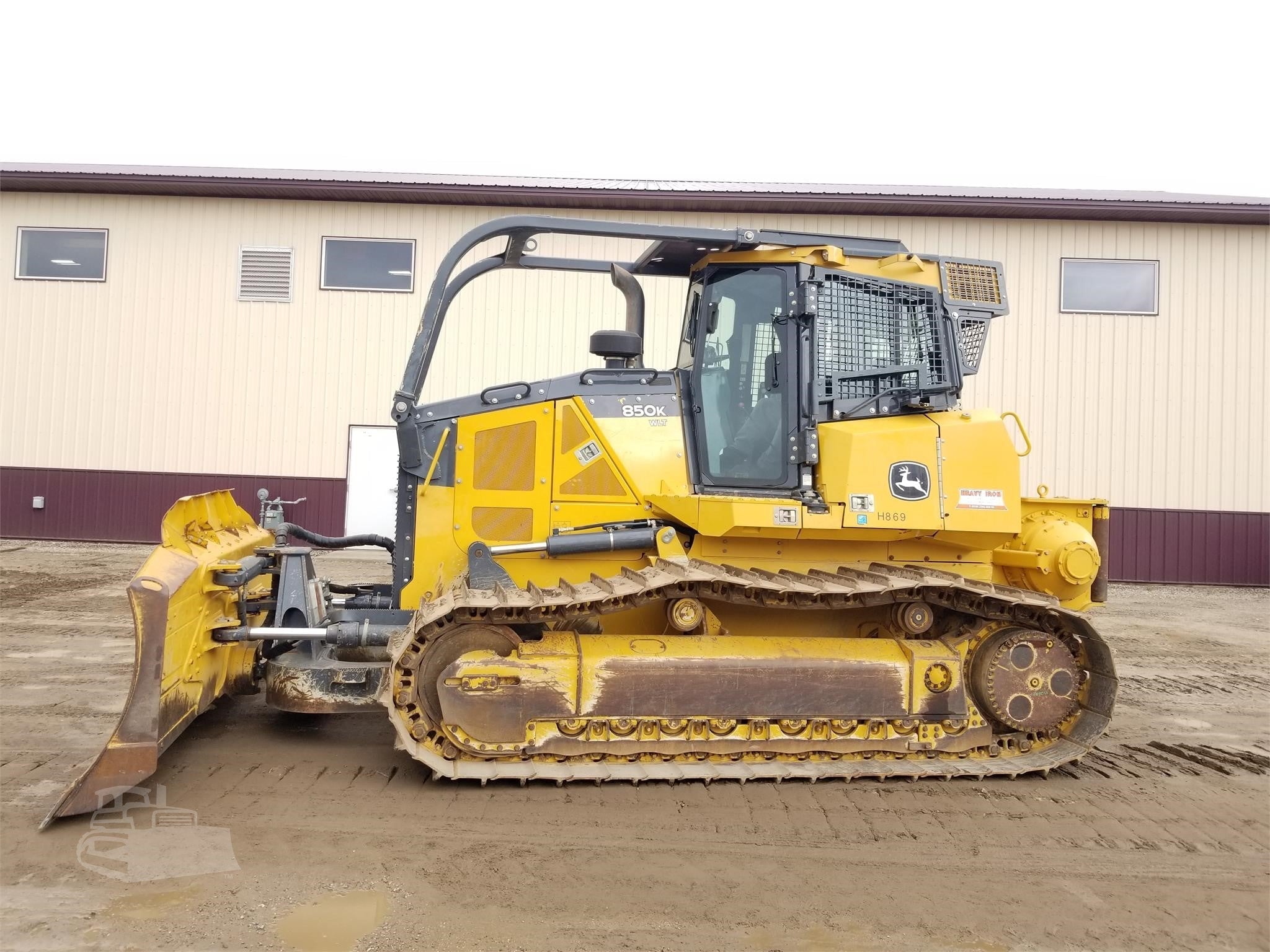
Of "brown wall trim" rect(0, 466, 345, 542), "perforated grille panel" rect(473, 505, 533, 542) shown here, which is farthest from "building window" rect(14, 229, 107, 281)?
"perforated grille panel" rect(473, 505, 533, 542)

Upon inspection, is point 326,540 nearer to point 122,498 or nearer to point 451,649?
point 451,649

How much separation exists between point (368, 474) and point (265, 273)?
3.75 metres

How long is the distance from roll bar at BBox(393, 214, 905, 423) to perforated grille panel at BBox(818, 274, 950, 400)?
Result: 0.26 metres

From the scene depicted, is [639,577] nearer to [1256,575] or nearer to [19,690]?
[19,690]

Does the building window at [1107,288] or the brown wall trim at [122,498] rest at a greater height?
the building window at [1107,288]

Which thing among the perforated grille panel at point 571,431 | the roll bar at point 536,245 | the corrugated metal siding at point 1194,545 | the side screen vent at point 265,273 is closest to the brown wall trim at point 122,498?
the side screen vent at point 265,273

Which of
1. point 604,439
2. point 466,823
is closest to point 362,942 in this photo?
point 466,823

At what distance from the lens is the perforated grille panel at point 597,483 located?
5.28 m

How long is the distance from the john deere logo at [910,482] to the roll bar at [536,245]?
1.37 meters

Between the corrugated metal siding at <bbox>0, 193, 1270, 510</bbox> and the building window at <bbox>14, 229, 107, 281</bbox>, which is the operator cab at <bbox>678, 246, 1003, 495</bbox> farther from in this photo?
the building window at <bbox>14, 229, 107, 281</bbox>

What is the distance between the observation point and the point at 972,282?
561cm

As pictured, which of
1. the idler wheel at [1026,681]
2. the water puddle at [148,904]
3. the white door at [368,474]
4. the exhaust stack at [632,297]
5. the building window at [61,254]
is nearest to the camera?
the water puddle at [148,904]

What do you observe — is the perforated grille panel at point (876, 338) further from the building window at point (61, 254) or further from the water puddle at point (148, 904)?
the building window at point (61, 254)

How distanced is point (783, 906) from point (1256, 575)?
14.4 metres
